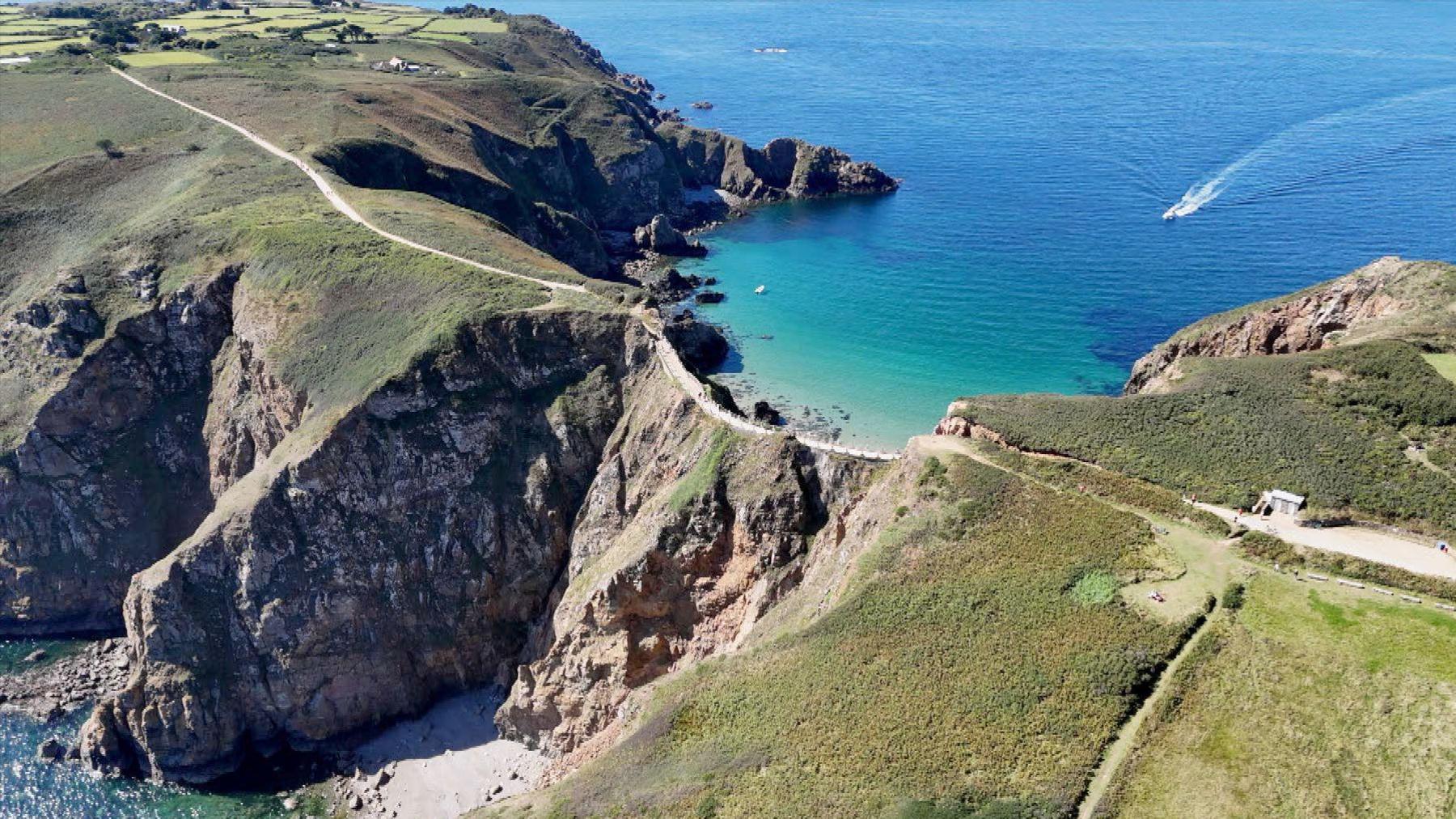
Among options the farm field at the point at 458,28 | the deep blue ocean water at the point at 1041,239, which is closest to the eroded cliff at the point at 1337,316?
the deep blue ocean water at the point at 1041,239

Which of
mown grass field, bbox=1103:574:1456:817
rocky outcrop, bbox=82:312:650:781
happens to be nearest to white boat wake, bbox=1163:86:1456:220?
rocky outcrop, bbox=82:312:650:781

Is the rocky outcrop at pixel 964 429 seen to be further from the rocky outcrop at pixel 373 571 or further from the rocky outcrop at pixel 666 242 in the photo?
the rocky outcrop at pixel 666 242

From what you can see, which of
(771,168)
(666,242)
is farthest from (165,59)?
(771,168)

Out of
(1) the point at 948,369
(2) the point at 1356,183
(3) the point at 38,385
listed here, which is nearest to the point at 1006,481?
(1) the point at 948,369

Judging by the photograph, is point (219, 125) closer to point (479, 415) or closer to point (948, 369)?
point (479, 415)

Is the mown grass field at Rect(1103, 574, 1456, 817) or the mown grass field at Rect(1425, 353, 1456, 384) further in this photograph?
the mown grass field at Rect(1425, 353, 1456, 384)

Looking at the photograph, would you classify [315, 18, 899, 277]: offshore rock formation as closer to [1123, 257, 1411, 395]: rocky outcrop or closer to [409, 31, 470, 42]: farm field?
[409, 31, 470, 42]: farm field

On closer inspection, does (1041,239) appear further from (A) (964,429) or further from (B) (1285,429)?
(A) (964,429)
